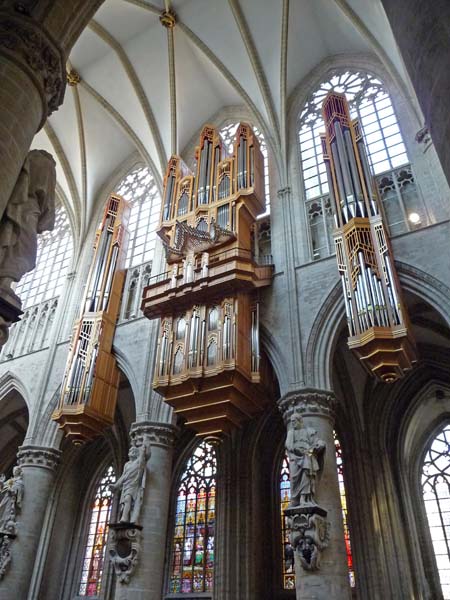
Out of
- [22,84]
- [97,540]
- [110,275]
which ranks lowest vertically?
[97,540]

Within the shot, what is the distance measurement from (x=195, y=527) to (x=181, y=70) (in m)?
14.1

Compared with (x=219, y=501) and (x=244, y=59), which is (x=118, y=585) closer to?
(x=219, y=501)

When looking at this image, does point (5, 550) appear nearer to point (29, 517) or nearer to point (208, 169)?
point (29, 517)

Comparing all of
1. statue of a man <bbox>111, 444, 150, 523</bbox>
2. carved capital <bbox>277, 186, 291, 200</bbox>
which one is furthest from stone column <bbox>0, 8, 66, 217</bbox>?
carved capital <bbox>277, 186, 291, 200</bbox>

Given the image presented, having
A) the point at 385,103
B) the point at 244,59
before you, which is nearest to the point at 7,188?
the point at 385,103

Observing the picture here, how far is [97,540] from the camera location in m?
15.7

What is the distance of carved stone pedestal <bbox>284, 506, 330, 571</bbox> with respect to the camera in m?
8.19

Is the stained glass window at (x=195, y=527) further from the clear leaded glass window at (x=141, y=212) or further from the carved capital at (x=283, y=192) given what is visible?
the carved capital at (x=283, y=192)

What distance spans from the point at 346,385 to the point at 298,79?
9583 mm

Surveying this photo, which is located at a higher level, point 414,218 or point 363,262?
point 414,218

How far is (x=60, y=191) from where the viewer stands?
741 inches

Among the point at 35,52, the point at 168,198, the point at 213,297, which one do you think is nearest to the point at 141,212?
the point at 168,198

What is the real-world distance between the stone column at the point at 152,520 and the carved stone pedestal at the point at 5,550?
10.3 feet

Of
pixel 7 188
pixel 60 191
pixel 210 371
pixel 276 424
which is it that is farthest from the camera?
pixel 60 191
